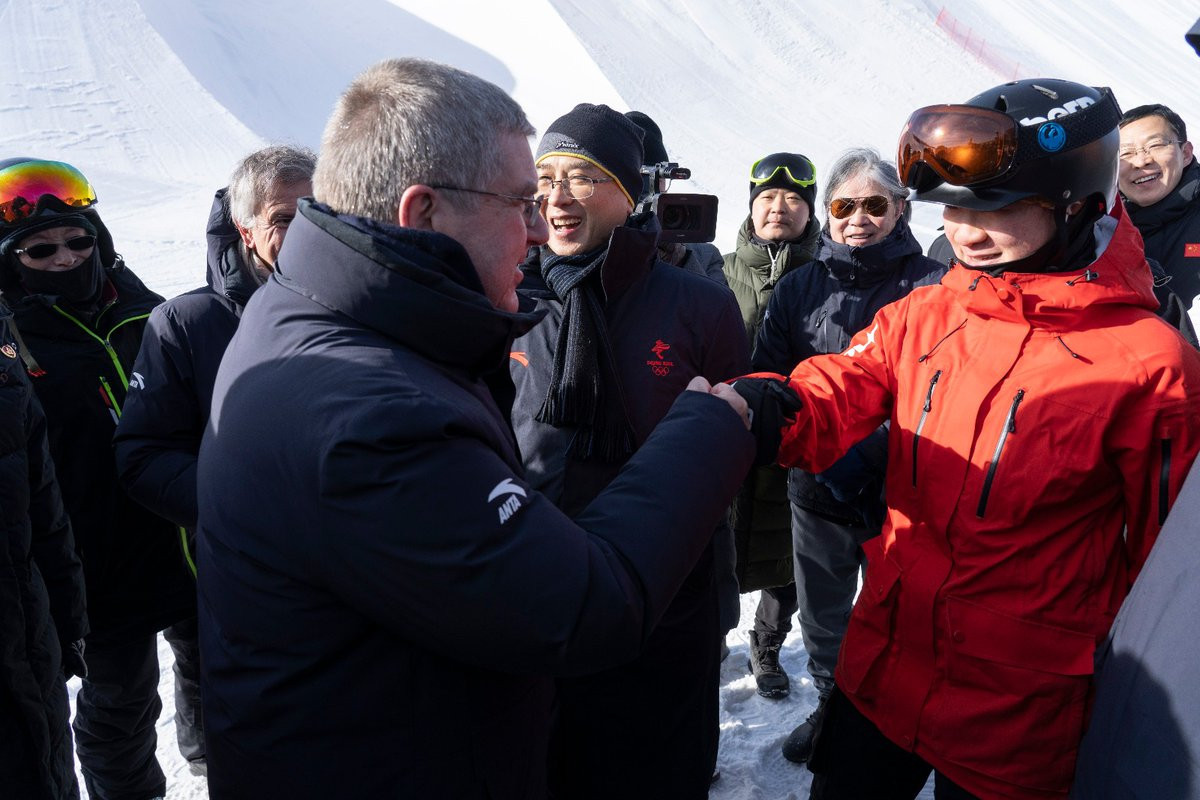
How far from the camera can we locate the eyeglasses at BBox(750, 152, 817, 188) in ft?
14.0

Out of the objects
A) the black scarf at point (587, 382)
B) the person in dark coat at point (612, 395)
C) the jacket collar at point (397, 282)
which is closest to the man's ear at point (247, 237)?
the person in dark coat at point (612, 395)

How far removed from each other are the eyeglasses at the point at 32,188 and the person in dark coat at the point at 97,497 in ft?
0.04

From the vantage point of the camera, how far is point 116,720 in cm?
295

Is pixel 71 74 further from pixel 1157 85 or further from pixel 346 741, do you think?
pixel 1157 85

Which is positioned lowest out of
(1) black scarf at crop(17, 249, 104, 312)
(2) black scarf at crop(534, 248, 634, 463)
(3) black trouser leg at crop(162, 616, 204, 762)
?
(3) black trouser leg at crop(162, 616, 204, 762)

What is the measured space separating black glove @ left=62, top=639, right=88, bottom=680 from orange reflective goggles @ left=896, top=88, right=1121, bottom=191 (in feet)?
8.41

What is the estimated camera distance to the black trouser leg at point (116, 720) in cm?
294

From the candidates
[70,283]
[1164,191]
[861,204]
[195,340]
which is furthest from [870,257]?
[70,283]

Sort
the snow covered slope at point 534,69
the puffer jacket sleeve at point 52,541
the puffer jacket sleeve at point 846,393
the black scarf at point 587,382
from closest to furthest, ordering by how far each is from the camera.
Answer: the puffer jacket sleeve at point 846,393 < the black scarf at point 587,382 < the puffer jacket sleeve at point 52,541 < the snow covered slope at point 534,69

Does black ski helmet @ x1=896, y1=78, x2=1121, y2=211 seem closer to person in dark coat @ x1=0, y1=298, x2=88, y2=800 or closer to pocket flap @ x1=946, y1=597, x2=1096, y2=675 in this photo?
pocket flap @ x1=946, y1=597, x2=1096, y2=675

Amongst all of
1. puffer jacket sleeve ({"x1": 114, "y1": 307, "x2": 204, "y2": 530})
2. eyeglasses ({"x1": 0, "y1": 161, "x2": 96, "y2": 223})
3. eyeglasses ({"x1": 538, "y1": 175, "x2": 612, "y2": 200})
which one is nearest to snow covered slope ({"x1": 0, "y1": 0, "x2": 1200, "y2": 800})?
eyeglasses ({"x1": 0, "y1": 161, "x2": 96, "y2": 223})

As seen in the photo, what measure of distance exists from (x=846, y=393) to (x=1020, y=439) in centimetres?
42

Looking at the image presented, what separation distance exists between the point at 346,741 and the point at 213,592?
329 mm

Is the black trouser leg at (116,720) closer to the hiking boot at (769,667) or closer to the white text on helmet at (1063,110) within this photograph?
the hiking boot at (769,667)
